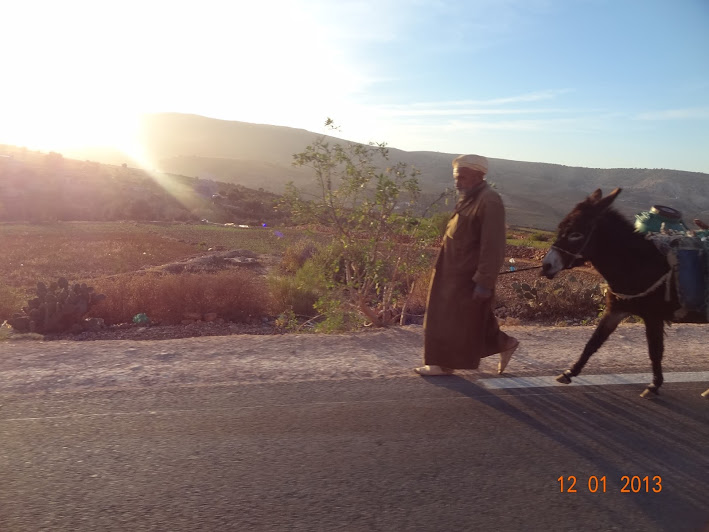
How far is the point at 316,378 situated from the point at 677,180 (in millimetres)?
104761

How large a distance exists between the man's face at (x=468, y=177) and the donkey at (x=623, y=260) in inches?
31.1

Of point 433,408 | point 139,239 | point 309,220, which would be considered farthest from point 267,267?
point 433,408

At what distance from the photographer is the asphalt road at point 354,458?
341cm

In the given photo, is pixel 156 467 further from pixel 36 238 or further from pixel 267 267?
pixel 36 238

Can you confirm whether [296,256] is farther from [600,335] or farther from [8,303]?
[600,335]

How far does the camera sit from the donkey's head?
5254 mm

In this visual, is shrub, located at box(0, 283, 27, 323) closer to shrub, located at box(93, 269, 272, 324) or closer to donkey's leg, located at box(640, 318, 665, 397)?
shrub, located at box(93, 269, 272, 324)

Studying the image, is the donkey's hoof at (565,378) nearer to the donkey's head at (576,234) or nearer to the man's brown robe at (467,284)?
the man's brown robe at (467,284)

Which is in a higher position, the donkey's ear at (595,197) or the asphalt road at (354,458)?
the donkey's ear at (595,197)

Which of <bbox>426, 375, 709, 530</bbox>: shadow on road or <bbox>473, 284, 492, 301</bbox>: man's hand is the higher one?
<bbox>473, 284, 492, 301</bbox>: man's hand

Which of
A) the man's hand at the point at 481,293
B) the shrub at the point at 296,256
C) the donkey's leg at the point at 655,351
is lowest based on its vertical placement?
the shrub at the point at 296,256
